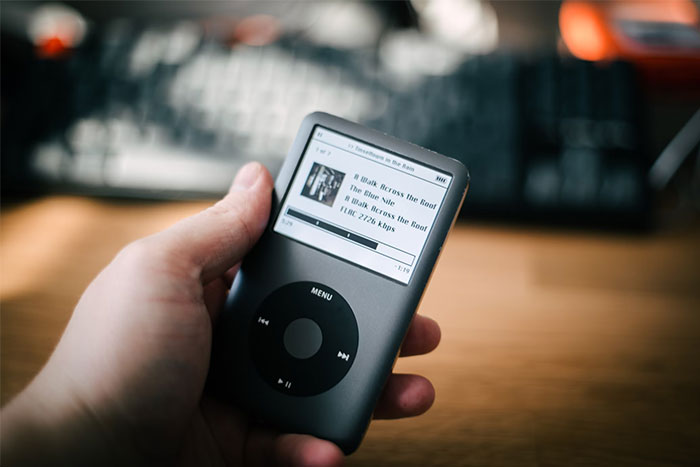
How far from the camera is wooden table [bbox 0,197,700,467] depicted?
33cm

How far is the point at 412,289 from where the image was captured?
344 mm

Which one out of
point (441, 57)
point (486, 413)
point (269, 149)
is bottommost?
point (486, 413)

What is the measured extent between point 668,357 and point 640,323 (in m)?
0.04

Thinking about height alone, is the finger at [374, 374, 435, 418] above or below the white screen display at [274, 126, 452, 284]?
below

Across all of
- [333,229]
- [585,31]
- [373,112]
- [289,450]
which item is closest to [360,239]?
[333,229]

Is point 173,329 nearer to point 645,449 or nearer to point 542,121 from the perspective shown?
point 645,449

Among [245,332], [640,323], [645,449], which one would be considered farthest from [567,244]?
[245,332]

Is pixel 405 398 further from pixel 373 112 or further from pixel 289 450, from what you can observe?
pixel 373 112

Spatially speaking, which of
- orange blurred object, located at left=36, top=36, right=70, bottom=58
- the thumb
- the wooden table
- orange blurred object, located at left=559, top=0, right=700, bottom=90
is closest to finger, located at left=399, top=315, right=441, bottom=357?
the wooden table

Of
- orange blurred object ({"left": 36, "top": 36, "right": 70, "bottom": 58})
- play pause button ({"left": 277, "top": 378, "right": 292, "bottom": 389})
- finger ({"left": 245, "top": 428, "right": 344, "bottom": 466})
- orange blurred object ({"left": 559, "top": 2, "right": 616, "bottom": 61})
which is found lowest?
finger ({"left": 245, "top": 428, "right": 344, "bottom": 466})

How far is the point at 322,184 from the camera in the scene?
1.24 ft

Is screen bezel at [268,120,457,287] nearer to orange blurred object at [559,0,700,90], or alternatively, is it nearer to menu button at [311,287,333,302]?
menu button at [311,287,333,302]

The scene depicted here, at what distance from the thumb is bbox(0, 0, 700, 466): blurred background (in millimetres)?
153

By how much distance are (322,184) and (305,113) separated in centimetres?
23
